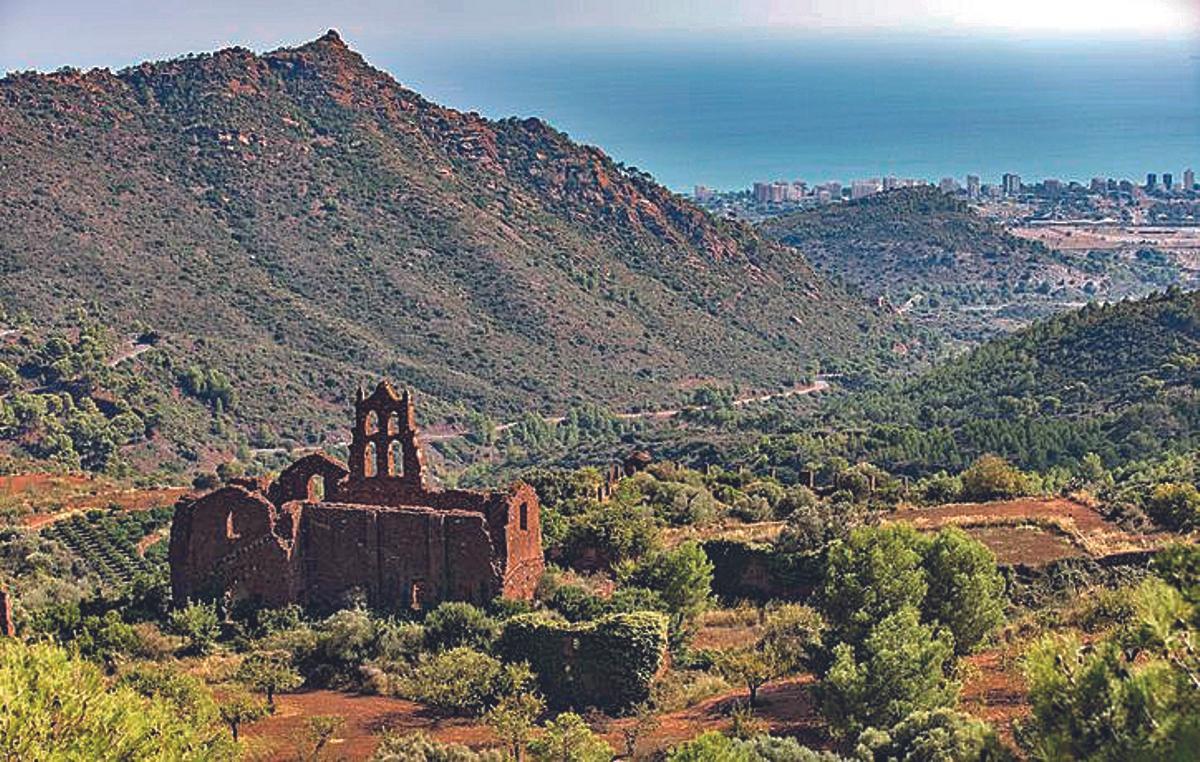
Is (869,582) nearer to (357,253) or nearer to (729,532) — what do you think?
(729,532)

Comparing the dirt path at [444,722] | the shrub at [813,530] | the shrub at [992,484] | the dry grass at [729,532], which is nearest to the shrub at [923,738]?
the dirt path at [444,722]

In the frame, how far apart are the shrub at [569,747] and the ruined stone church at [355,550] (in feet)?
22.3

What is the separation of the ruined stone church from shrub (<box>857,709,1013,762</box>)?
9009mm

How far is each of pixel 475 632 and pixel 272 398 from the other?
131 feet

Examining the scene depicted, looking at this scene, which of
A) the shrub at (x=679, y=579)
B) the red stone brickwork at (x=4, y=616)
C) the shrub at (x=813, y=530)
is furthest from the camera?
the shrub at (x=813, y=530)

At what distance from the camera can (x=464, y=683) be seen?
21281 mm

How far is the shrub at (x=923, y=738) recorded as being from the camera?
602 inches

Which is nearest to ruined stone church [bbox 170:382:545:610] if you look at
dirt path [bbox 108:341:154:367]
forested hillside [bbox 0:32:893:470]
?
forested hillside [bbox 0:32:893:470]

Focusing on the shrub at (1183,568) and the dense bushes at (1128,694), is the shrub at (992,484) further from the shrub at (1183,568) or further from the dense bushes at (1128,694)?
the dense bushes at (1128,694)

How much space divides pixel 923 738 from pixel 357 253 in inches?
2507

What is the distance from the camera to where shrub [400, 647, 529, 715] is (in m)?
21.2

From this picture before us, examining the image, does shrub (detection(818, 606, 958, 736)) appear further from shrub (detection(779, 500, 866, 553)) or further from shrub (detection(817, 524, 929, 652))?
shrub (detection(779, 500, 866, 553))

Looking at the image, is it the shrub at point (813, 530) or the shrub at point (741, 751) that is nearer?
the shrub at point (741, 751)

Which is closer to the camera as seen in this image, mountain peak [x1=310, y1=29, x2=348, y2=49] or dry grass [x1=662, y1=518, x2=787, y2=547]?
dry grass [x1=662, y1=518, x2=787, y2=547]
